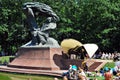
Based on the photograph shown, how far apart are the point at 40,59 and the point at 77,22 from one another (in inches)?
910

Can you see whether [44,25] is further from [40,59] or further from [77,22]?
[77,22]

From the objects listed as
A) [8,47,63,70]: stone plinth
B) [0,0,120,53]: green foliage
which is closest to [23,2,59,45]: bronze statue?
[8,47,63,70]: stone plinth

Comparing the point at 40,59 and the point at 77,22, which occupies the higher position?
the point at 77,22

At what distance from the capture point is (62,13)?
49.6 m

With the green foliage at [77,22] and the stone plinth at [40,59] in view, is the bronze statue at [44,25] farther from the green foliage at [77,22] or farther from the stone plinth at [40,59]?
the green foliage at [77,22]

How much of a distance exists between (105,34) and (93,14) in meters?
3.80

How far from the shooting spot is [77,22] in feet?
160

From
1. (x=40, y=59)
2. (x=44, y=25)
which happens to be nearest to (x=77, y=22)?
(x=44, y=25)

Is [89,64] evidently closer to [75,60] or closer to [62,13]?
[75,60]

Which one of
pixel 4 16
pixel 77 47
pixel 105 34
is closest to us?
pixel 77 47

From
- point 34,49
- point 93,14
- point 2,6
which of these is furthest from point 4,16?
point 34,49

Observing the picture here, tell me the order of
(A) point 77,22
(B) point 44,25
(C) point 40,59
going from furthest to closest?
1. (A) point 77,22
2. (B) point 44,25
3. (C) point 40,59

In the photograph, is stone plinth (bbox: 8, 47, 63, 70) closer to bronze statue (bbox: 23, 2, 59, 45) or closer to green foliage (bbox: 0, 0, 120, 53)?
bronze statue (bbox: 23, 2, 59, 45)

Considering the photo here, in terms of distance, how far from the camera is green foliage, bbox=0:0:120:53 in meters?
45.1
